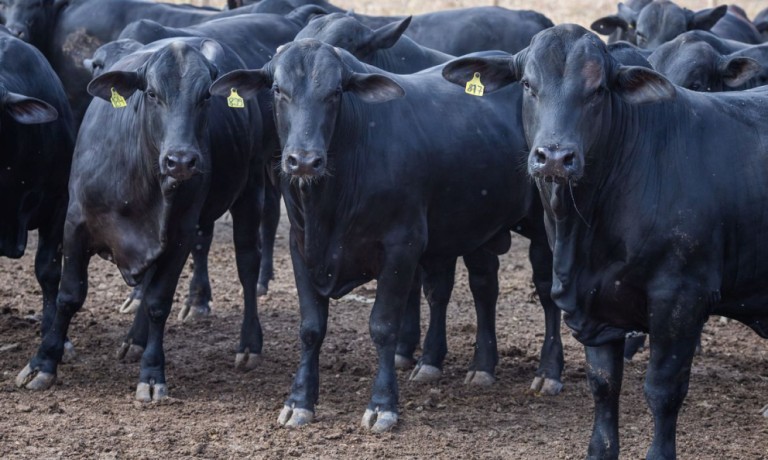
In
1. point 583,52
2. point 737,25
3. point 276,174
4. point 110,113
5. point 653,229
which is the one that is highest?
point 583,52

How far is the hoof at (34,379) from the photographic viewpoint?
25.0 feet

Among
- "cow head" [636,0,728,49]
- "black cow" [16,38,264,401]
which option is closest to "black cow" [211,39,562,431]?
"black cow" [16,38,264,401]

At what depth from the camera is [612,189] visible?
600cm

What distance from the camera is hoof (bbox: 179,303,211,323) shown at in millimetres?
9797

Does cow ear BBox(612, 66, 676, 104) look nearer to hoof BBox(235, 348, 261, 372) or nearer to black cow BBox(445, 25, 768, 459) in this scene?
black cow BBox(445, 25, 768, 459)

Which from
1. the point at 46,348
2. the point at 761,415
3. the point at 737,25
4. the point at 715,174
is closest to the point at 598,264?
the point at 715,174

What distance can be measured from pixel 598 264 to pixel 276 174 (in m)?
3.10

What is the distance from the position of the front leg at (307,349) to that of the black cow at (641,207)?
1687 mm

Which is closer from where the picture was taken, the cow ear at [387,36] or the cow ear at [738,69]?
the cow ear at [738,69]

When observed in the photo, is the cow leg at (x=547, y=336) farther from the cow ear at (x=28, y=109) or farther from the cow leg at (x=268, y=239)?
the cow ear at (x=28, y=109)

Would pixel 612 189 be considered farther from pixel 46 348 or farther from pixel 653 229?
pixel 46 348

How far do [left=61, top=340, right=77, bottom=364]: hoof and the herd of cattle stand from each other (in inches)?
0.6

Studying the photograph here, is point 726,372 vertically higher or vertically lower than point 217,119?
lower

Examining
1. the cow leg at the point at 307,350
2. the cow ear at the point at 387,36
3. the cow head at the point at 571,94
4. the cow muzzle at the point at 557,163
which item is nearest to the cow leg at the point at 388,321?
the cow leg at the point at 307,350
